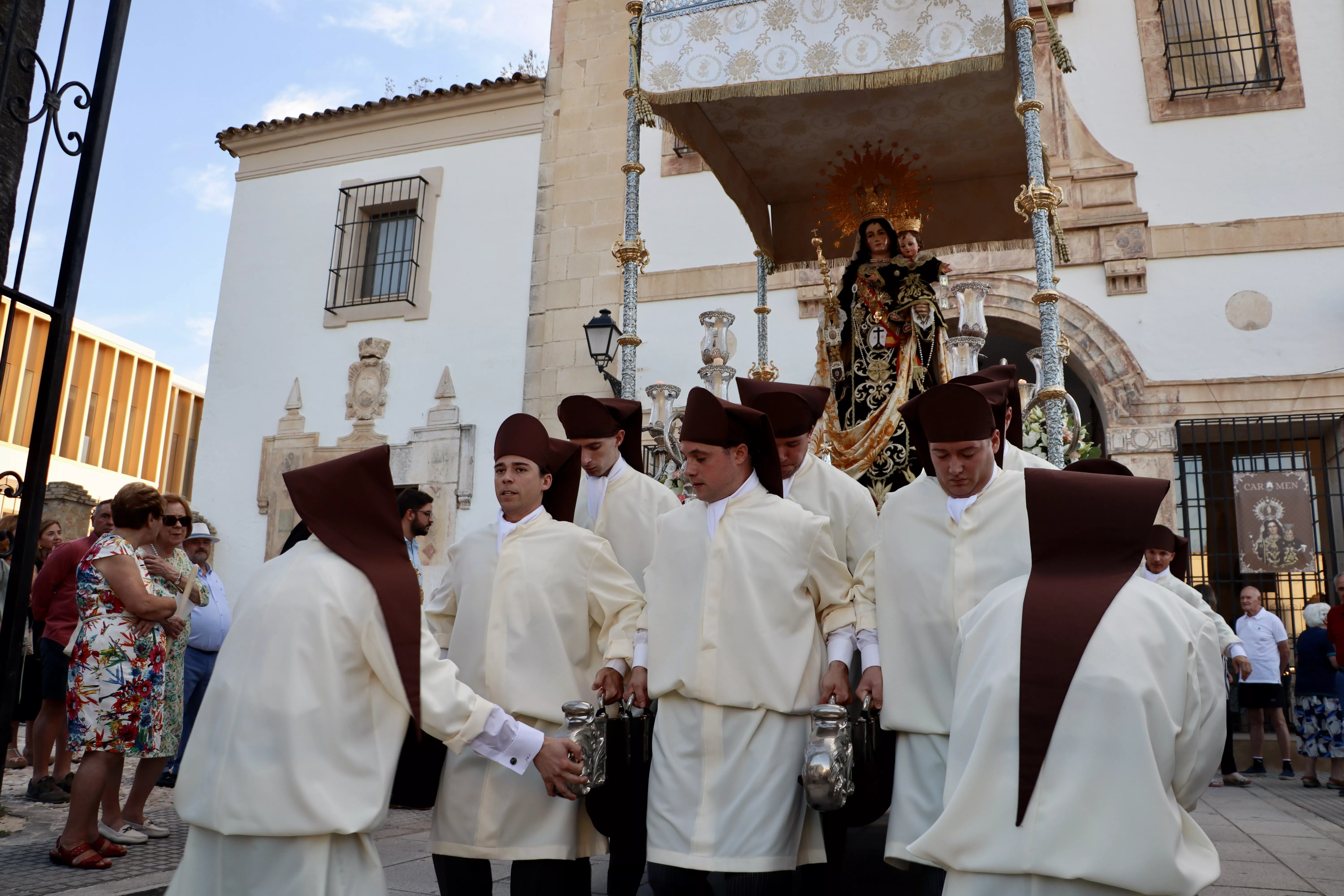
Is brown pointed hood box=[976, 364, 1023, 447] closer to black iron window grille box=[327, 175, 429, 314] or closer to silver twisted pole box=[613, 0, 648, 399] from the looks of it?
silver twisted pole box=[613, 0, 648, 399]

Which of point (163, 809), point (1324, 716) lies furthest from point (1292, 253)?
point (163, 809)

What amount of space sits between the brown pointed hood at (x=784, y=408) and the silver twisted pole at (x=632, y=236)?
5.99ft

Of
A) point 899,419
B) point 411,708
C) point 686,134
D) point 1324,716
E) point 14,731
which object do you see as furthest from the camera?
point 1324,716

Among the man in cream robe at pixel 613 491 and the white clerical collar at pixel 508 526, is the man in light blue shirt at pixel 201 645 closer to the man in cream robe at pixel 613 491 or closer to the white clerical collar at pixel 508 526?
the man in cream robe at pixel 613 491

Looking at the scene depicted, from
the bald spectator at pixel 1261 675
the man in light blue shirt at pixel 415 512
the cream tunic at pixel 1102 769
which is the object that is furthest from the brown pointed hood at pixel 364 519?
the bald spectator at pixel 1261 675

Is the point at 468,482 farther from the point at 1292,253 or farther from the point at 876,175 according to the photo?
the point at 1292,253

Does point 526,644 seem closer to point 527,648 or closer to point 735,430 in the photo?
point 527,648

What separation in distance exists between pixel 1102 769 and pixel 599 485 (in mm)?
2928

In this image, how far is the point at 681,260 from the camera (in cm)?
1123

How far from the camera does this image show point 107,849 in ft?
14.6

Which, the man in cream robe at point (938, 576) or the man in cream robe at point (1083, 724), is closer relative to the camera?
the man in cream robe at point (1083, 724)

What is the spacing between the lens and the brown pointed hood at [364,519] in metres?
2.64

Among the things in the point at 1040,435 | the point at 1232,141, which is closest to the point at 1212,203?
the point at 1232,141

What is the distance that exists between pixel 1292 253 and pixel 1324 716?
4.29m
